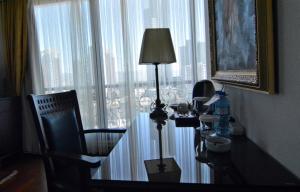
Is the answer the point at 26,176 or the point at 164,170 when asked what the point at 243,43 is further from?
the point at 26,176

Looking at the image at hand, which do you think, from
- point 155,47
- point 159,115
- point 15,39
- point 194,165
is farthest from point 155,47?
point 15,39

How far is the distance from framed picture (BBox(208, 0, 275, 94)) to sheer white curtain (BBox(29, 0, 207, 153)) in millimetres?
1429

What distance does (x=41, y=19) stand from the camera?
3.49m

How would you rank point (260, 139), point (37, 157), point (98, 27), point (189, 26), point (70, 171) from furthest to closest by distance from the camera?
point (37, 157) < point (98, 27) < point (189, 26) < point (70, 171) < point (260, 139)

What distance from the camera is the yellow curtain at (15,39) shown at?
3.49 m

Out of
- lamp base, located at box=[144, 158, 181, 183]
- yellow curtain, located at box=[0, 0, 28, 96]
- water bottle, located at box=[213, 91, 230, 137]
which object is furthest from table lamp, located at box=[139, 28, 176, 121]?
yellow curtain, located at box=[0, 0, 28, 96]

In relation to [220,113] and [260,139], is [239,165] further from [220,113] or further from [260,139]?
[220,113]

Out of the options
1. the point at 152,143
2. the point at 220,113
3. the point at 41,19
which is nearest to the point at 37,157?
the point at 41,19

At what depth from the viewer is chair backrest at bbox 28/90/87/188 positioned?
151 cm

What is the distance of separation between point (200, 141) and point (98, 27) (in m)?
2.51

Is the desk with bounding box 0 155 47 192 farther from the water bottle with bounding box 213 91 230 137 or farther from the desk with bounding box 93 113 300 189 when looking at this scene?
the water bottle with bounding box 213 91 230 137

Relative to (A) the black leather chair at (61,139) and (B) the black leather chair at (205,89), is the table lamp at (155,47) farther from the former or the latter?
(A) the black leather chair at (61,139)

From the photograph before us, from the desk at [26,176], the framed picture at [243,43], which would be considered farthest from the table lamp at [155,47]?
the desk at [26,176]

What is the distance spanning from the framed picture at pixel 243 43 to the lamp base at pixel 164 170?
1.40 feet
